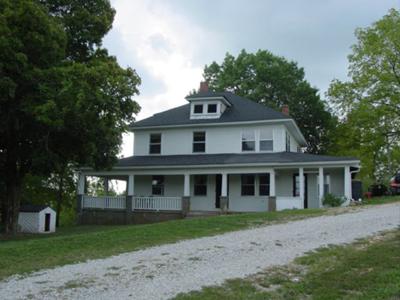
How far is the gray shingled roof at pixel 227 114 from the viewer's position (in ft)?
81.9

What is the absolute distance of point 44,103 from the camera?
14844mm

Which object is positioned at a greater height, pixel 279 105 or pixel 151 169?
pixel 279 105

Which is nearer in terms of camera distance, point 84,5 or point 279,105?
point 84,5

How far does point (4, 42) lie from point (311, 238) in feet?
34.8

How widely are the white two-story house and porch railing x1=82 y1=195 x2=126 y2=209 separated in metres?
0.07

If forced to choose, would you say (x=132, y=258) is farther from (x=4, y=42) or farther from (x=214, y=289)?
(x=4, y=42)

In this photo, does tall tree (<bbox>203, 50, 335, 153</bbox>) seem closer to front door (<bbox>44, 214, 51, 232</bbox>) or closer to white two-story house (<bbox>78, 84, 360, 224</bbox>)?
white two-story house (<bbox>78, 84, 360, 224</bbox>)

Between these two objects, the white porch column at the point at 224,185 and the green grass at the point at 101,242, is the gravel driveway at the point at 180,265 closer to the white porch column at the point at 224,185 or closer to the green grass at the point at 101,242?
the green grass at the point at 101,242

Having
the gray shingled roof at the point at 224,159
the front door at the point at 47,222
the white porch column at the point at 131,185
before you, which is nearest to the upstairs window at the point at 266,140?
the gray shingled roof at the point at 224,159

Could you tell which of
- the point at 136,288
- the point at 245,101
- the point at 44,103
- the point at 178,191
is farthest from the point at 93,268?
the point at 245,101

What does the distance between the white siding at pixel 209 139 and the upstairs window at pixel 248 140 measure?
6.8 inches

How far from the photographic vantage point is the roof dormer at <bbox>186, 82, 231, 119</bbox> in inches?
1035

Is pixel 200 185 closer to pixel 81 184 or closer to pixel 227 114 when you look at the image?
pixel 227 114

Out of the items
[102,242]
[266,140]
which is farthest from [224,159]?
[102,242]
